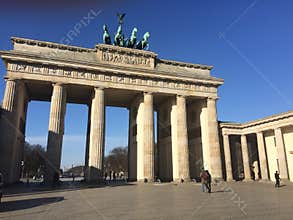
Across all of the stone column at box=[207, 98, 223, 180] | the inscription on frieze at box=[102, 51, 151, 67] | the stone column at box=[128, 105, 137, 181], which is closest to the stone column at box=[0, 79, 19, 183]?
the inscription on frieze at box=[102, 51, 151, 67]

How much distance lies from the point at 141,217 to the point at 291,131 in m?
29.9

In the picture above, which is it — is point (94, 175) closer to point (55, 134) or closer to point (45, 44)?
point (55, 134)

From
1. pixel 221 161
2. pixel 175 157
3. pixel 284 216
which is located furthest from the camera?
pixel 221 161

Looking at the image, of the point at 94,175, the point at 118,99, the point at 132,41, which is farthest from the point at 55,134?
the point at 132,41

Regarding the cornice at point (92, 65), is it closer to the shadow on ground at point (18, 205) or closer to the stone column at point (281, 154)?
the stone column at point (281, 154)

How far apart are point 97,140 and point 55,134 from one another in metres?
4.78

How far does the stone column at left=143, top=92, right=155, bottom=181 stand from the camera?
97.9ft

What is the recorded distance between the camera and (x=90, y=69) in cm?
2975

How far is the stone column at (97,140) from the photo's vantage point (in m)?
27.6

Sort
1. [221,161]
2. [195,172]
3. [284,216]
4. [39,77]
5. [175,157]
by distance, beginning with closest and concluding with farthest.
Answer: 1. [284,216]
2. [39,77]
3. [175,157]
4. [221,161]
5. [195,172]

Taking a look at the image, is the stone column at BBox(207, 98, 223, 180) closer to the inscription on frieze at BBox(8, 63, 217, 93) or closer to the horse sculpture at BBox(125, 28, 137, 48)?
the inscription on frieze at BBox(8, 63, 217, 93)

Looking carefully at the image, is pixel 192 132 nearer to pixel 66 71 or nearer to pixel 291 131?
pixel 291 131

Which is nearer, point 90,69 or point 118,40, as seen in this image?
point 90,69

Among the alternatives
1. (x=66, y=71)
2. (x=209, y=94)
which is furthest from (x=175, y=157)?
(x=66, y=71)
